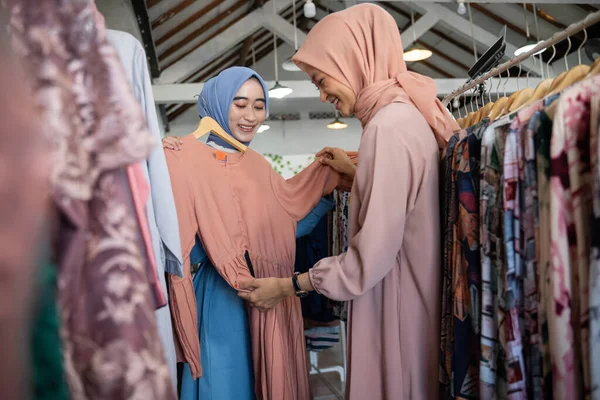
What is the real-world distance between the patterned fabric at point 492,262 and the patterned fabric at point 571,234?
158 mm

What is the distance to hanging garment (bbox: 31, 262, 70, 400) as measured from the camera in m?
0.44

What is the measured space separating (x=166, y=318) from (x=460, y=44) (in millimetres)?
9978

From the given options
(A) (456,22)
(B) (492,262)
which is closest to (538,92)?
(B) (492,262)

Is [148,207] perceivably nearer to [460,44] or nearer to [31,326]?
[31,326]

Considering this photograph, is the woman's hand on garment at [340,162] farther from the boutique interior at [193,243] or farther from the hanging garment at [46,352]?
the hanging garment at [46,352]

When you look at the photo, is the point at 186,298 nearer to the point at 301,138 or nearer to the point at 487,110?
the point at 487,110

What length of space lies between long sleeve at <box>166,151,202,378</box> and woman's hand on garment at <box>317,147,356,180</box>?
1.95 feet

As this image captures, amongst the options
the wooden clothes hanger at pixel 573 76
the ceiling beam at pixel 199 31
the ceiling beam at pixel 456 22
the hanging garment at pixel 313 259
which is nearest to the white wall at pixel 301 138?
the ceiling beam at pixel 456 22

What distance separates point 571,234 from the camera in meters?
0.74

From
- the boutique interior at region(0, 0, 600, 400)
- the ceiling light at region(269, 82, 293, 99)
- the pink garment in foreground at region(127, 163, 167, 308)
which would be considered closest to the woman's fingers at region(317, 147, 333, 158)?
the boutique interior at region(0, 0, 600, 400)

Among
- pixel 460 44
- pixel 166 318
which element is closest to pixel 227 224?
pixel 166 318

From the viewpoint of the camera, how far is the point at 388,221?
112cm

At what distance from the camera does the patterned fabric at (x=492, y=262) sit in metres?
0.90

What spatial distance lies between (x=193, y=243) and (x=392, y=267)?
2.36 feet
